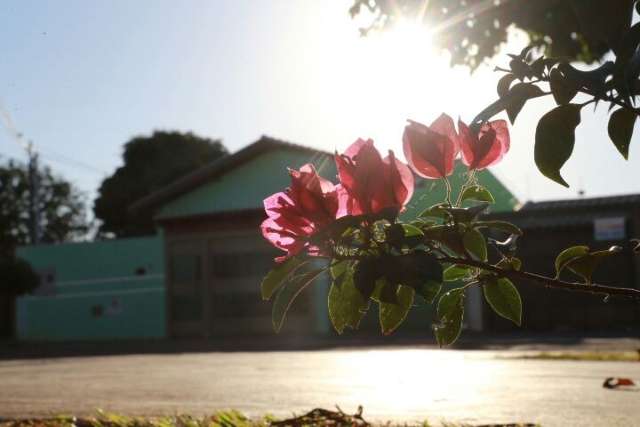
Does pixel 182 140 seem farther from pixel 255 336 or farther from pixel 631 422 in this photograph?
pixel 631 422

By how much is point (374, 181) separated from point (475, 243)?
277 mm

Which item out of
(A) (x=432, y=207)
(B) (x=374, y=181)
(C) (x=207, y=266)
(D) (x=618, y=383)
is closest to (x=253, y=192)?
(C) (x=207, y=266)

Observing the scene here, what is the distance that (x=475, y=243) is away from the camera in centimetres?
177

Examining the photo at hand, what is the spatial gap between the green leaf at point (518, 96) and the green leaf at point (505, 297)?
37 cm

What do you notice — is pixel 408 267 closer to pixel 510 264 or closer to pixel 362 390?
pixel 510 264

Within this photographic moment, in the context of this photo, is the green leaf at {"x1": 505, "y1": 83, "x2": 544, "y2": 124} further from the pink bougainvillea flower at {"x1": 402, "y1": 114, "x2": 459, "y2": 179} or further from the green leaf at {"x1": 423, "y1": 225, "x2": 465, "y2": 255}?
the green leaf at {"x1": 423, "y1": 225, "x2": 465, "y2": 255}

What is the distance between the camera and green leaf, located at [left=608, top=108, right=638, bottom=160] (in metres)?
1.76

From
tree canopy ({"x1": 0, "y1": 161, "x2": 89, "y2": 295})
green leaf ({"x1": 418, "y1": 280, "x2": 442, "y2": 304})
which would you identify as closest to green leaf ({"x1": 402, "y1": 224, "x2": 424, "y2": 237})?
green leaf ({"x1": 418, "y1": 280, "x2": 442, "y2": 304})

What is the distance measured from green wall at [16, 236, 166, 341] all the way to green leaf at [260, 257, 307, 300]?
87.8 ft

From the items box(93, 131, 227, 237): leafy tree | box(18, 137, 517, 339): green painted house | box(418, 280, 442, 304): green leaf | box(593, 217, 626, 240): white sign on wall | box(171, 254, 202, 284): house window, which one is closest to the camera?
box(418, 280, 442, 304): green leaf

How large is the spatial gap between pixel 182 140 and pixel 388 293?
47.1 metres

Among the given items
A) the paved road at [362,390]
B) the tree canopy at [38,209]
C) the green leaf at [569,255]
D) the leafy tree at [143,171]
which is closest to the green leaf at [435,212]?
the green leaf at [569,255]

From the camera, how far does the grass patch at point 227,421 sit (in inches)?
145

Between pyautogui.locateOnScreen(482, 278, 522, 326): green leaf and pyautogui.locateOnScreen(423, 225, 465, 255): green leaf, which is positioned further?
pyautogui.locateOnScreen(482, 278, 522, 326): green leaf
